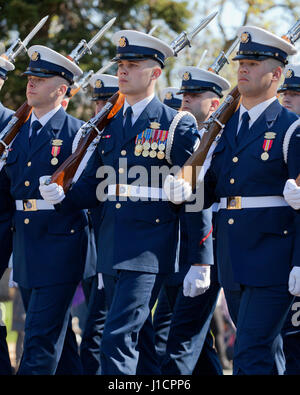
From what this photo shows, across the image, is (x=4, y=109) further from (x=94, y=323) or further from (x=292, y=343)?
(x=292, y=343)

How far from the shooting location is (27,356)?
5812 millimetres

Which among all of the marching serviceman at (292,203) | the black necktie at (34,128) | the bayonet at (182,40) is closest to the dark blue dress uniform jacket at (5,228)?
the black necktie at (34,128)

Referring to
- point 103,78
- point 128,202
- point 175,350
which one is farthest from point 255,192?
point 103,78

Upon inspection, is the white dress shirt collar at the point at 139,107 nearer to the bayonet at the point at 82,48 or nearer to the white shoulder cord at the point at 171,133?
the white shoulder cord at the point at 171,133

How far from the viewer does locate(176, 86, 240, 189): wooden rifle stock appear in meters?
5.20

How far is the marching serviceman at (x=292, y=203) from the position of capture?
15.5 feet

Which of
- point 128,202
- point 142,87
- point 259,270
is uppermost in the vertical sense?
point 142,87

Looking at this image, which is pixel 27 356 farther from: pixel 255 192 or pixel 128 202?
pixel 255 192

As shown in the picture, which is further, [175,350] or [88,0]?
[88,0]

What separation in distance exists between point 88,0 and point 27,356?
12230 mm

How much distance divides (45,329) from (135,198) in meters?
1.10

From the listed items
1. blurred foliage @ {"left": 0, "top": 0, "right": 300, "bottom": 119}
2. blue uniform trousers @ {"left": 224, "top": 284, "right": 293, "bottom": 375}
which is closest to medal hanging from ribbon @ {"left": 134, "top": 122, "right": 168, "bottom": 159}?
blue uniform trousers @ {"left": 224, "top": 284, "right": 293, "bottom": 375}

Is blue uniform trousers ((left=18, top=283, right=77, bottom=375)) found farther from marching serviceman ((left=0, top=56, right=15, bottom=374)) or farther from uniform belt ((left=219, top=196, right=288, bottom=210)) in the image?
uniform belt ((left=219, top=196, right=288, bottom=210))
